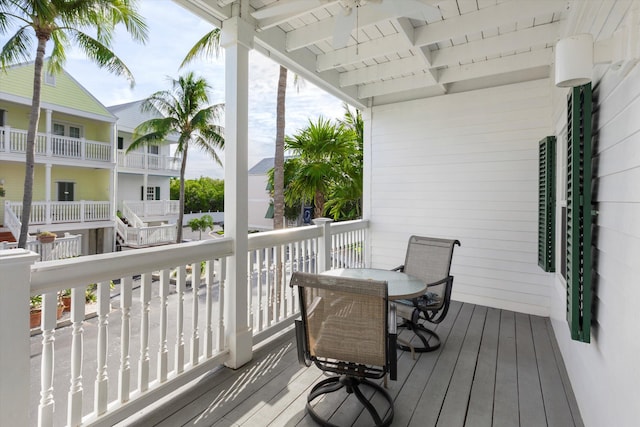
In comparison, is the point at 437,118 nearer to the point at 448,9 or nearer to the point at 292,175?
the point at 448,9

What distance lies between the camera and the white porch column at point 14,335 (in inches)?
53.0

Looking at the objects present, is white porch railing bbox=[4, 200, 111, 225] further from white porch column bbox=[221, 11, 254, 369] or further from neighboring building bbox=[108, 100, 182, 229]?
white porch column bbox=[221, 11, 254, 369]

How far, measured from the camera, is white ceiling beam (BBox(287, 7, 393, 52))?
112 inches

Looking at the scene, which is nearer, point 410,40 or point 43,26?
point 410,40

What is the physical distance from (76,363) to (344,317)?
1.46 m

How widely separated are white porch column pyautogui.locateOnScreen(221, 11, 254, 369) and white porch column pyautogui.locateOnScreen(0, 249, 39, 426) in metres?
1.35

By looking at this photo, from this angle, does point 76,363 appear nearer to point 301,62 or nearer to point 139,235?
point 301,62

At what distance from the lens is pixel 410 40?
3133mm

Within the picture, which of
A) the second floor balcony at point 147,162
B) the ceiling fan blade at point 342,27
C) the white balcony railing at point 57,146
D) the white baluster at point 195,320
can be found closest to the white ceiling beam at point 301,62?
Answer: the ceiling fan blade at point 342,27

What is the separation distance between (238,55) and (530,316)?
441 centimetres

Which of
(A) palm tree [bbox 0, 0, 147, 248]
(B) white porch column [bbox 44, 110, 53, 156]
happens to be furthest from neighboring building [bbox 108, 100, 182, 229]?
(A) palm tree [bbox 0, 0, 147, 248]

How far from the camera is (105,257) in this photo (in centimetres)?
177

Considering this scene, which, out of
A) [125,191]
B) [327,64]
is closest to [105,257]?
[327,64]

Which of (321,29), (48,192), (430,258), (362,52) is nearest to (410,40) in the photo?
(362,52)
